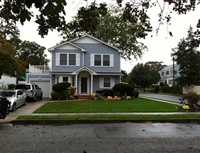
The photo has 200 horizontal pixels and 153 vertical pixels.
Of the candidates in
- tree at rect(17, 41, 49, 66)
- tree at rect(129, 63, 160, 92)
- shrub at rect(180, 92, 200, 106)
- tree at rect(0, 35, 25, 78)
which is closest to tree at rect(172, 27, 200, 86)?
tree at rect(129, 63, 160, 92)

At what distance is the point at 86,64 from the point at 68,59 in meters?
2.14

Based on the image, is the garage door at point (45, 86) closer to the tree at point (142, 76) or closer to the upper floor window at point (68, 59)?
the upper floor window at point (68, 59)

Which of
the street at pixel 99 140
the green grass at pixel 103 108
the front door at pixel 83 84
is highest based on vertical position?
the front door at pixel 83 84

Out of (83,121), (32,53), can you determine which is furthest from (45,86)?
(32,53)

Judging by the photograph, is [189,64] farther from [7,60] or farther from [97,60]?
[7,60]

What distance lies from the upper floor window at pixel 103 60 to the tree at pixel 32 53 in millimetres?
51842

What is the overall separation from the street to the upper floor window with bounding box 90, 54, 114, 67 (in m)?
19.9

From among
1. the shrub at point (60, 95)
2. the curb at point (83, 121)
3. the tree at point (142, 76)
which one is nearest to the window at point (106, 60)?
the shrub at point (60, 95)

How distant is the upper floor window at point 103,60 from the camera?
29569 millimetres

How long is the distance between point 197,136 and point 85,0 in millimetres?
6013

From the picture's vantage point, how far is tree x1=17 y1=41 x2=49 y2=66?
256 ft

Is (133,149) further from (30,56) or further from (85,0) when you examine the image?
(30,56)

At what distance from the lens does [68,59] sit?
2898 cm

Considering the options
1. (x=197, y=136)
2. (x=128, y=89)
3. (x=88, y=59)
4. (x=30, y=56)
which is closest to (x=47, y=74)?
(x=88, y=59)
